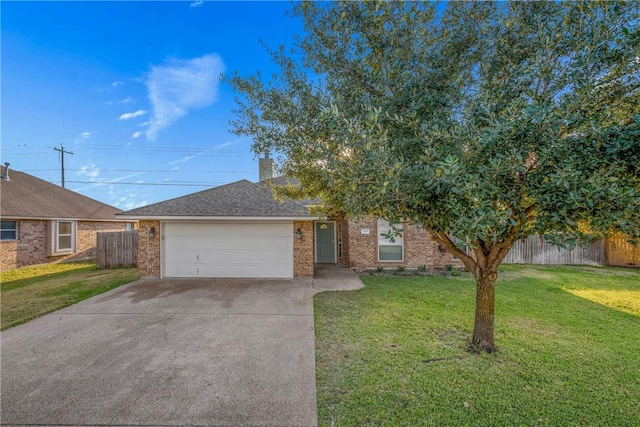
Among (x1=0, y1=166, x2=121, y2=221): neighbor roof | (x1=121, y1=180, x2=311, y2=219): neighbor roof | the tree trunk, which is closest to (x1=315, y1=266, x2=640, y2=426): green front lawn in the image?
the tree trunk

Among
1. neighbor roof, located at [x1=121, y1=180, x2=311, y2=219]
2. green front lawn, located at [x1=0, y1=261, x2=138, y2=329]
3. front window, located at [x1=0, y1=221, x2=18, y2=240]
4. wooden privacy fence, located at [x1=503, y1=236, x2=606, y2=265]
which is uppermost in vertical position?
neighbor roof, located at [x1=121, y1=180, x2=311, y2=219]

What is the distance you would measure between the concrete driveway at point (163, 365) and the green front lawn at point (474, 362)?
20.9 inches

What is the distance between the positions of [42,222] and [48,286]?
21.1 ft

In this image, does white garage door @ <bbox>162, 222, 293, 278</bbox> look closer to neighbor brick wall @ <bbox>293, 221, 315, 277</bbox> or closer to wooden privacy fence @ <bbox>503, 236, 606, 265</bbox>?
neighbor brick wall @ <bbox>293, 221, 315, 277</bbox>

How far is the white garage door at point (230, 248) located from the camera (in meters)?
10.0

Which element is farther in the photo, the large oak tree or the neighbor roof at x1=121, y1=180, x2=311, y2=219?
the neighbor roof at x1=121, y1=180, x2=311, y2=219

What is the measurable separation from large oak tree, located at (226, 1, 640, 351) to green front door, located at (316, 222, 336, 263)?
9.12m

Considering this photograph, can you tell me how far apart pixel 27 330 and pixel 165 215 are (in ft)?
14.9

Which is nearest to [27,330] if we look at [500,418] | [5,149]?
[500,418]

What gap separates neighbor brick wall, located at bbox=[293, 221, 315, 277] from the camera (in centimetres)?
1006

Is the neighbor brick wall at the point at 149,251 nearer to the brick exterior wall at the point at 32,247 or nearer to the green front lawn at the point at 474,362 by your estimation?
the green front lawn at the point at 474,362

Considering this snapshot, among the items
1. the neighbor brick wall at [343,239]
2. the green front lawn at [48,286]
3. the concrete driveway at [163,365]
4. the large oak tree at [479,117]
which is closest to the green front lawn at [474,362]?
the concrete driveway at [163,365]

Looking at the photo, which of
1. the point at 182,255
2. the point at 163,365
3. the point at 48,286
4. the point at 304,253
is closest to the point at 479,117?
the point at 163,365

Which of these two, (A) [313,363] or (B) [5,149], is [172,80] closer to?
(A) [313,363]
